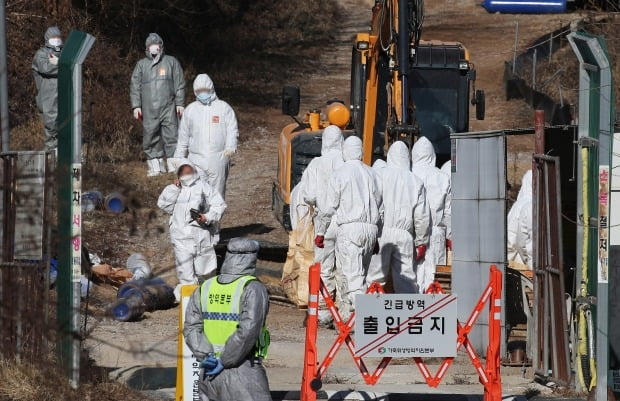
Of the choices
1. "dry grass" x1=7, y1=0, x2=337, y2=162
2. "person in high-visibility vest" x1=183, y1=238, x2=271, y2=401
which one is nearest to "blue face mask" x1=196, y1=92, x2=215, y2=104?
"dry grass" x1=7, y1=0, x2=337, y2=162

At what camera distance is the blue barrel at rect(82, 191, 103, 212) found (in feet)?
55.4

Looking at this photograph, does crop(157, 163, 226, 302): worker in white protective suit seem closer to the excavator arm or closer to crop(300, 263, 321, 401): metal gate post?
the excavator arm

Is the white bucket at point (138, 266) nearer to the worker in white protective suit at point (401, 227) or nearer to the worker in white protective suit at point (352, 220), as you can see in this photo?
the worker in white protective suit at point (352, 220)

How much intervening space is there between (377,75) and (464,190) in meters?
4.12

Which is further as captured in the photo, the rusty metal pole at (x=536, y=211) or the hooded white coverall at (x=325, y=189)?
the hooded white coverall at (x=325, y=189)

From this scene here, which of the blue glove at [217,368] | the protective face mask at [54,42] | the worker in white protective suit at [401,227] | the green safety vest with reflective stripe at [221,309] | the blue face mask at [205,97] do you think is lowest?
the blue glove at [217,368]

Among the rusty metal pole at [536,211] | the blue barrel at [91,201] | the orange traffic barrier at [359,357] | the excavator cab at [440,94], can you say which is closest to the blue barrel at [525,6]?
the rusty metal pole at [536,211]

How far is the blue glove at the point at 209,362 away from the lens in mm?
8344

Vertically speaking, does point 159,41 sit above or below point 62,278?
above

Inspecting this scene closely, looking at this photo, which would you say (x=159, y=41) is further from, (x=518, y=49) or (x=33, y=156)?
(x=518, y=49)

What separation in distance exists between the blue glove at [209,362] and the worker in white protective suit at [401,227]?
5.35 metres

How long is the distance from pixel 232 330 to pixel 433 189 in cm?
687

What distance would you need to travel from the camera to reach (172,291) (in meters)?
14.5

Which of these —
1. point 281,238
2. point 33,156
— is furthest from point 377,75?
point 33,156
